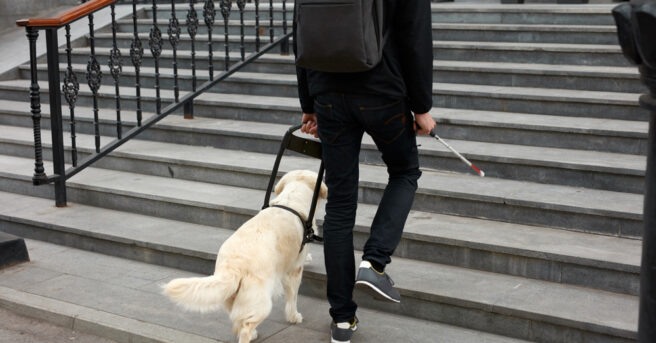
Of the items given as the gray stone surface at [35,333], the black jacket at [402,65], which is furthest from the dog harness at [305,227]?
the gray stone surface at [35,333]

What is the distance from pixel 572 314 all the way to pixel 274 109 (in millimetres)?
3723

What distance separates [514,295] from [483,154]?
155 centimetres

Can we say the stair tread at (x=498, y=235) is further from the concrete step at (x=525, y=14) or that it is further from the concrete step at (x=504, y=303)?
the concrete step at (x=525, y=14)

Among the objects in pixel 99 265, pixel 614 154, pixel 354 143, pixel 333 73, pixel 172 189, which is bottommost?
pixel 99 265

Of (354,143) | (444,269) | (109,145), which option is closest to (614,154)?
(444,269)

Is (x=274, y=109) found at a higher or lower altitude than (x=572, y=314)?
higher

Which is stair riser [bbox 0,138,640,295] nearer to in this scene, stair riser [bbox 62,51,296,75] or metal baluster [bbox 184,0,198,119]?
metal baluster [bbox 184,0,198,119]

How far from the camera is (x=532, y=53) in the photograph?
22.7 feet

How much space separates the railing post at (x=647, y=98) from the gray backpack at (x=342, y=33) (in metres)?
1.55

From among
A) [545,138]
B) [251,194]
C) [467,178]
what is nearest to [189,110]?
[251,194]

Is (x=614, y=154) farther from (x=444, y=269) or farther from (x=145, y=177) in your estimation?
(x=145, y=177)

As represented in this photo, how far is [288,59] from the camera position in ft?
25.7

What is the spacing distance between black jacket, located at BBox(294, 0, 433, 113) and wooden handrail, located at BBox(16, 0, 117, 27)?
3134mm

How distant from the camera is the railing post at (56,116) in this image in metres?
5.92
